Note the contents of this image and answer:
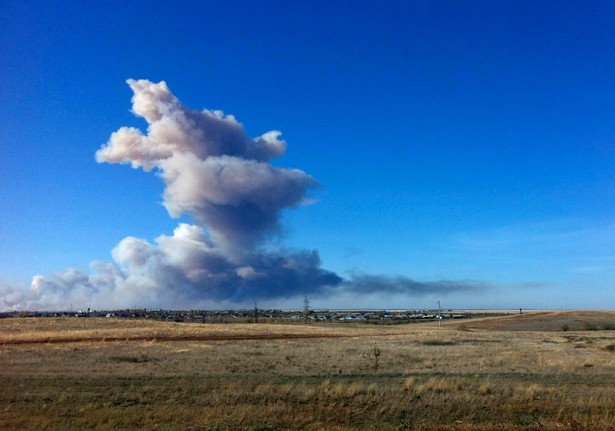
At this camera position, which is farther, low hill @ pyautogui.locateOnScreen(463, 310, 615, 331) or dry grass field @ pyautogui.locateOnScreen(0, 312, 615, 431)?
low hill @ pyautogui.locateOnScreen(463, 310, 615, 331)

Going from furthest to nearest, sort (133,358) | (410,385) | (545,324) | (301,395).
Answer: (545,324) < (133,358) < (410,385) < (301,395)

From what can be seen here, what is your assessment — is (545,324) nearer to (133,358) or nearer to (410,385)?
(133,358)

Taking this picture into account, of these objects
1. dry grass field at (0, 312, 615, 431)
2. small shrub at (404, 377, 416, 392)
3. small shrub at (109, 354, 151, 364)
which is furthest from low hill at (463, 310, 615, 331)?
small shrub at (404, 377, 416, 392)

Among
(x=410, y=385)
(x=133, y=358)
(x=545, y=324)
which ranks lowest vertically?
(x=410, y=385)

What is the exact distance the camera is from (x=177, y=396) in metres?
19.7

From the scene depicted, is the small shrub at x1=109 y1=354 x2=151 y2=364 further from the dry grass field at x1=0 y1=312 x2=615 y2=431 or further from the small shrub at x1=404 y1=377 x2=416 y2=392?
the small shrub at x1=404 y1=377 x2=416 y2=392

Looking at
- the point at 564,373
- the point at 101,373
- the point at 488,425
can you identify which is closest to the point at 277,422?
the point at 488,425

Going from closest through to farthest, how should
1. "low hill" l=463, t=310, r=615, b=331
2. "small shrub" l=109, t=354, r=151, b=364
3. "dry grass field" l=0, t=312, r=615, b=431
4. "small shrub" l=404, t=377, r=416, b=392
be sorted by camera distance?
1. "dry grass field" l=0, t=312, r=615, b=431
2. "small shrub" l=404, t=377, r=416, b=392
3. "small shrub" l=109, t=354, r=151, b=364
4. "low hill" l=463, t=310, r=615, b=331

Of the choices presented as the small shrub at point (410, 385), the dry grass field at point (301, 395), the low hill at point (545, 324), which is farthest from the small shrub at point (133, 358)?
the low hill at point (545, 324)

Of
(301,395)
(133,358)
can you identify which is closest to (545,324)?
(133,358)

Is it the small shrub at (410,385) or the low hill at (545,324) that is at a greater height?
the low hill at (545,324)

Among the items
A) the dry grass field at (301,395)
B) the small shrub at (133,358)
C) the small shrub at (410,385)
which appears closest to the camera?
the dry grass field at (301,395)

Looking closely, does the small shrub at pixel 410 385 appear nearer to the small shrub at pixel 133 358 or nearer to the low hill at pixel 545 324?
the small shrub at pixel 133 358

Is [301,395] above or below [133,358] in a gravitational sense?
below
